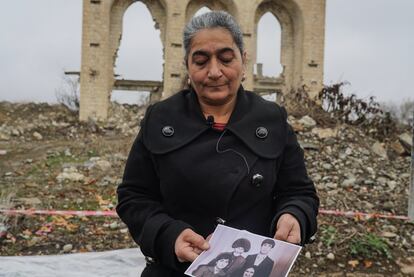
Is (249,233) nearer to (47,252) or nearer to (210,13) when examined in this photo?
(210,13)

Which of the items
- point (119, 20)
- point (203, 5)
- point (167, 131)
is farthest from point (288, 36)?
point (167, 131)

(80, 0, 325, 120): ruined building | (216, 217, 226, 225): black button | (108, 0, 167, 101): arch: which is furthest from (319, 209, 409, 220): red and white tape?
(108, 0, 167, 101): arch

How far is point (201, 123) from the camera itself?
5.62 ft

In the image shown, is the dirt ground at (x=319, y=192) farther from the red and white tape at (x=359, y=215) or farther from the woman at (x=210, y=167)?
the woman at (x=210, y=167)

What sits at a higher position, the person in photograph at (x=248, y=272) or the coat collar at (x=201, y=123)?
the coat collar at (x=201, y=123)

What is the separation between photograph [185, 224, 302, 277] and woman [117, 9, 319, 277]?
63mm

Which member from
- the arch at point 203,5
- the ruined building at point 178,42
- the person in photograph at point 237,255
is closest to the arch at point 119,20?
the ruined building at point 178,42

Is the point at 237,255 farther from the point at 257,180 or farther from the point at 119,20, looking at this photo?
the point at 119,20

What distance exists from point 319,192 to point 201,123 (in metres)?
5.43

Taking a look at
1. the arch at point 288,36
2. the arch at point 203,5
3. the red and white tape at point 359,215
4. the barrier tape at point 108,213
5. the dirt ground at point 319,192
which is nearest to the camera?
the dirt ground at point 319,192

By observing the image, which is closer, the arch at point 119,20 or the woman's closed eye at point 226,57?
the woman's closed eye at point 226,57

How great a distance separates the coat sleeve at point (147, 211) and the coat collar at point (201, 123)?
0.27ft

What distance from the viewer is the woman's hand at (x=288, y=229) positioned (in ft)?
5.17

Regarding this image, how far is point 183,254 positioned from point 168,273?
0.22m
